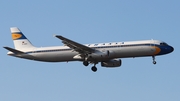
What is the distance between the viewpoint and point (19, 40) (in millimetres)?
81250

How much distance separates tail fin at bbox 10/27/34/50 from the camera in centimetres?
7939

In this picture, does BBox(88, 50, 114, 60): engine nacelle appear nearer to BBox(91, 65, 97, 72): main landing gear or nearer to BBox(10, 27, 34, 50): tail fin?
BBox(91, 65, 97, 72): main landing gear

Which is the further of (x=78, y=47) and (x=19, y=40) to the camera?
(x=19, y=40)

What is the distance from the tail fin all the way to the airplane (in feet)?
4.59

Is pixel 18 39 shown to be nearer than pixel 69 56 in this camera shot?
No

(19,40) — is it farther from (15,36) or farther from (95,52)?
(95,52)

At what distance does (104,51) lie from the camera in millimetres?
71562

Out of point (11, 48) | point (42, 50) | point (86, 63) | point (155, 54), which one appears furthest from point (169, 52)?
point (11, 48)

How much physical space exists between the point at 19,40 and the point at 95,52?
1596cm

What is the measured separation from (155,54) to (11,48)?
73.9ft

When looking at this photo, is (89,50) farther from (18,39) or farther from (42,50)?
(18,39)

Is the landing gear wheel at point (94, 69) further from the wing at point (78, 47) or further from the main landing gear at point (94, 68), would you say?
the wing at point (78, 47)

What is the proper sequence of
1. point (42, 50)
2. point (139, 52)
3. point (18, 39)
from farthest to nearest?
point (18, 39), point (42, 50), point (139, 52)

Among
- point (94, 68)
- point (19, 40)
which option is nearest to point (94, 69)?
point (94, 68)
